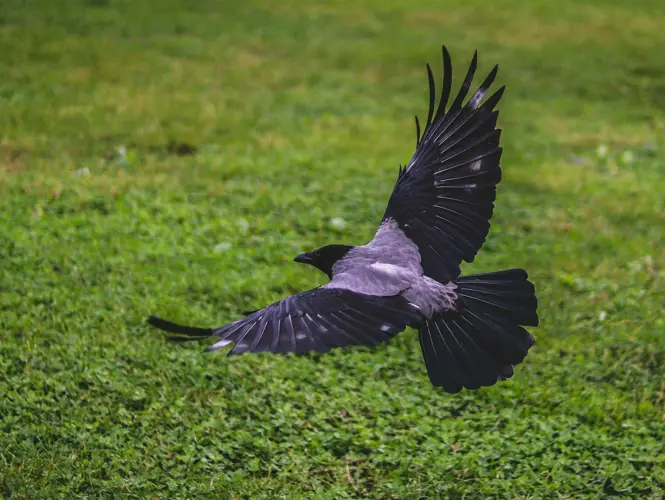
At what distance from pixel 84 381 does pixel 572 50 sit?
1070cm

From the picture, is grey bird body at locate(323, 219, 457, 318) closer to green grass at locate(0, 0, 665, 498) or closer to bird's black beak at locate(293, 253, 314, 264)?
bird's black beak at locate(293, 253, 314, 264)

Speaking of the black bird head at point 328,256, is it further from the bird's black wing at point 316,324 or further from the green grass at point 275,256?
the green grass at point 275,256

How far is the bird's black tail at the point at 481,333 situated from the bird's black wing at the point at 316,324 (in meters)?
0.37

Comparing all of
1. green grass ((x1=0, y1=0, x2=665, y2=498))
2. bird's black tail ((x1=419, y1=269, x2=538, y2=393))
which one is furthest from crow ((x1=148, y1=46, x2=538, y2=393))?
green grass ((x1=0, y1=0, x2=665, y2=498))

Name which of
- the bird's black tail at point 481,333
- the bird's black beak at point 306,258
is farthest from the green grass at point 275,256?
the bird's black beak at point 306,258

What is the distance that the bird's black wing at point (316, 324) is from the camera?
385 cm

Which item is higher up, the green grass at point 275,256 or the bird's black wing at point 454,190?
the bird's black wing at point 454,190

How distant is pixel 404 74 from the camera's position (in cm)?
1246

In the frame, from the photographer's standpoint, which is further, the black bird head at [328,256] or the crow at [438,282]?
the black bird head at [328,256]

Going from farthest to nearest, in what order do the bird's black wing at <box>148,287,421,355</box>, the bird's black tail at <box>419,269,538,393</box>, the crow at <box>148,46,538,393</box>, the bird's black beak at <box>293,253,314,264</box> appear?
the bird's black beak at <box>293,253,314,264</box> → the bird's black tail at <box>419,269,538,393</box> → the crow at <box>148,46,538,393</box> → the bird's black wing at <box>148,287,421,355</box>

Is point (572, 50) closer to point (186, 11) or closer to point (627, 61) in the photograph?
point (627, 61)

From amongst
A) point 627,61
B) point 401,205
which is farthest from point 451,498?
point 627,61

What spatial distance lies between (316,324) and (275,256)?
3076 millimetres

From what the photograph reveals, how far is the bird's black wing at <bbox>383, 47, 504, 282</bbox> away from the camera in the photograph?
4941 millimetres
